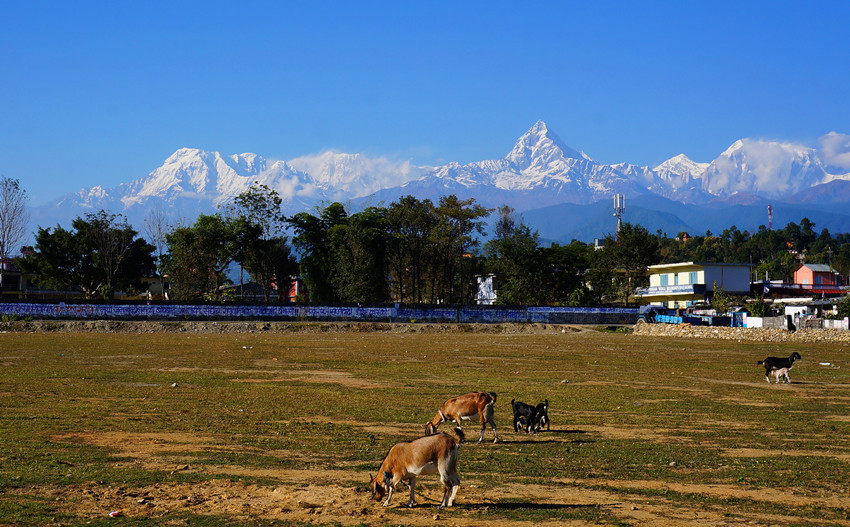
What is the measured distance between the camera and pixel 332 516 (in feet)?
32.9

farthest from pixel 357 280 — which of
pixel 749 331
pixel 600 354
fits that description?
pixel 600 354

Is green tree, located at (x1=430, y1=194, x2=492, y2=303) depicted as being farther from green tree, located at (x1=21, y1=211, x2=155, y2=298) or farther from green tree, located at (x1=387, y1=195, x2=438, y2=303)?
green tree, located at (x1=21, y1=211, x2=155, y2=298)

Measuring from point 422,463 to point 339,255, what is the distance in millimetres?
85474

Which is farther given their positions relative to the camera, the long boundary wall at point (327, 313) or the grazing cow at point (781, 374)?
the long boundary wall at point (327, 313)

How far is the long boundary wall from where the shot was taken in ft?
230

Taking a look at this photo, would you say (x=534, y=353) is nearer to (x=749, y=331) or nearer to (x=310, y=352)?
(x=310, y=352)

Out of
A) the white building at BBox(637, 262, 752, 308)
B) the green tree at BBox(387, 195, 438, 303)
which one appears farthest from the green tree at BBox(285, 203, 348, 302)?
the white building at BBox(637, 262, 752, 308)

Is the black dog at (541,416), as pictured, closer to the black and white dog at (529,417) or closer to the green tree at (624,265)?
the black and white dog at (529,417)

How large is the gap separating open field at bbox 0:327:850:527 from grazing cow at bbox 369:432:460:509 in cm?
32

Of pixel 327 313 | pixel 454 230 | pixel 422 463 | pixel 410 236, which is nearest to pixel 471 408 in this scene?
pixel 422 463

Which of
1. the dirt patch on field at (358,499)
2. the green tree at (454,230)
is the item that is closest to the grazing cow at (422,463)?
the dirt patch on field at (358,499)

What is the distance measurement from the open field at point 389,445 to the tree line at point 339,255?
64250 millimetres

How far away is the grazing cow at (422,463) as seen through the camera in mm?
9992

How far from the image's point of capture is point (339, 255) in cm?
9469
